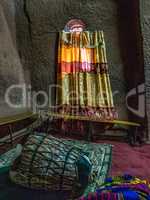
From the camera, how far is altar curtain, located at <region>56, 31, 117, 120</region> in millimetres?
4133

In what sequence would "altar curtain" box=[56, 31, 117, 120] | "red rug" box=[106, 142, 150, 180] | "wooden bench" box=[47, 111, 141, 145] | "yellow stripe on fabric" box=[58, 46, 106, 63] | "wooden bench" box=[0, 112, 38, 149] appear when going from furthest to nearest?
"yellow stripe on fabric" box=[58, 46, 106, 63]
"altar curtain" box=[56, 31, 117, 120]
"wooden bench" box=[47, 111, 141, 145]
"wooden bench" box=[0, 112, 38, 149]
"red rug" box=[106, 142, 150, 180]

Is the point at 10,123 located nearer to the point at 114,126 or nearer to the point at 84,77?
the point at 84,77

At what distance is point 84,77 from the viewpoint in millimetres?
4207

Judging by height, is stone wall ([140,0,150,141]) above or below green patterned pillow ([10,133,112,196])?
above

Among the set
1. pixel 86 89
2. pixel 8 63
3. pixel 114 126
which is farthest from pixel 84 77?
pixel 8 63

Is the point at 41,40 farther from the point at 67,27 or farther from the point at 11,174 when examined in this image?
the point at 11,174

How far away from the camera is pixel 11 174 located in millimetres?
1561

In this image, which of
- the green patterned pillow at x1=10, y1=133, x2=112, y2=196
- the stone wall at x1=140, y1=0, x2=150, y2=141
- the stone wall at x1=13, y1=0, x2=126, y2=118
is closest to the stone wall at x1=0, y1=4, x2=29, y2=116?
the stone wall at x1=13, y1=0, x2=126, y2=118

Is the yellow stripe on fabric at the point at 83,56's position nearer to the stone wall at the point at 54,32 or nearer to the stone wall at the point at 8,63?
the stone wall at the point at 54,32

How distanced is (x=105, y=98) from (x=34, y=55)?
1305mm

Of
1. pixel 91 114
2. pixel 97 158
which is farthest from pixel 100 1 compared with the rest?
pixel 97 158

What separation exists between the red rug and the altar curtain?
73 cm

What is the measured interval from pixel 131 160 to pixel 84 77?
1696mm

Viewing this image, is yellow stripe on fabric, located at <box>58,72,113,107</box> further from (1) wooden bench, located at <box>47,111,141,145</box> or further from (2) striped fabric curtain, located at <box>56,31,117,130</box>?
(1) wooden bench, located at <box>47,111,141,145</box>
